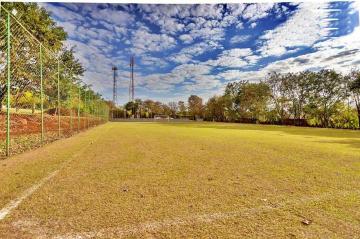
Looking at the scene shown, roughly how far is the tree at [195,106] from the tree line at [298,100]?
14.9m

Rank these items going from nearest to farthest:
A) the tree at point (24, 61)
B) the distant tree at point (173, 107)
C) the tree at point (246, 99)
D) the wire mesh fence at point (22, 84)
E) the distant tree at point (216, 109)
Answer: the wire mesh fence at point (22, 84) → the tree at point (24, 61) → the tree at point (246, 99) → the distant tree at point (216, 109) → the distant tree at point (173, 107)

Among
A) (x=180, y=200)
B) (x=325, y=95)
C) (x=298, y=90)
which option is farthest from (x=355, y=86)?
(x=180, y=200)

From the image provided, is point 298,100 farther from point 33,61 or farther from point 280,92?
point 33,61

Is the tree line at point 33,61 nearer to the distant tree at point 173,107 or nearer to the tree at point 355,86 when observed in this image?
the tree at point 355,86

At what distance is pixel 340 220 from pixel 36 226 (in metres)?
1.88

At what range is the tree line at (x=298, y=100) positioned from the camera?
2192 centimetres

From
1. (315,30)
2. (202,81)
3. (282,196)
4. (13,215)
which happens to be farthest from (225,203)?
(202,81)

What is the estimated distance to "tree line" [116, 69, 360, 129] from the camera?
21.9 meters

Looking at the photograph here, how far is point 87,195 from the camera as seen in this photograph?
7.10ft

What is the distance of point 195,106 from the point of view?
60.3m

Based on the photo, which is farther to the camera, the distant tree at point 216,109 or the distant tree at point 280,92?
the distant tree at point 216,109

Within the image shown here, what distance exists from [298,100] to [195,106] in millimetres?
34301

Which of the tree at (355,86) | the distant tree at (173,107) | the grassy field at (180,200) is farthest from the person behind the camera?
the distant tree at (173,107)

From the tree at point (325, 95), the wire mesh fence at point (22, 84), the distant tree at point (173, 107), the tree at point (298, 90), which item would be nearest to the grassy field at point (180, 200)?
the wire mesh fence at point (22, 84)
